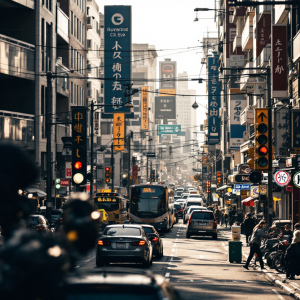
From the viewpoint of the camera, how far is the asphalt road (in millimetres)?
15906

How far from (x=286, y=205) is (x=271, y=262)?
1917cm

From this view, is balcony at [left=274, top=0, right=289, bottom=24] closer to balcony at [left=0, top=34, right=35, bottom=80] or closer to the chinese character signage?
balcony at [left=0, top=34, right=35, bottom=80]

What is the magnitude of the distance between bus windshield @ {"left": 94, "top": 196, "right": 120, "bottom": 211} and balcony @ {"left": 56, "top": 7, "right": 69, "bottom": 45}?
17.0m

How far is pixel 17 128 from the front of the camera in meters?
45.8

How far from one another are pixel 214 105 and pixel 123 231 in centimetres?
7225

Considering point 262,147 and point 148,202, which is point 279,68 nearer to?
point 262,147

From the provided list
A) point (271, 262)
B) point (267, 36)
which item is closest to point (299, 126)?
point (271, 262)

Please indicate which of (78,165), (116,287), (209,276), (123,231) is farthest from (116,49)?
(116,287)

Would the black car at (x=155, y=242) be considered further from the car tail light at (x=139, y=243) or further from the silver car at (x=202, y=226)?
the silver car at (x=202, y=226)

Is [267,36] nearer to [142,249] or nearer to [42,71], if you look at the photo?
[42,71]

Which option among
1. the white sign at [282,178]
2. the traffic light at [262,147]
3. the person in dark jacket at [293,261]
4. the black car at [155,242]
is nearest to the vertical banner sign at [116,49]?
the white sign at [282,178]

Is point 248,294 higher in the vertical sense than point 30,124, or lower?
lower

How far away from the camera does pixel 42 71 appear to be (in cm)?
5103

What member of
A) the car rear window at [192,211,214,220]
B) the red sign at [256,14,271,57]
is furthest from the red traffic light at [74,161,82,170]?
the red sign at [256,14,271,57]
